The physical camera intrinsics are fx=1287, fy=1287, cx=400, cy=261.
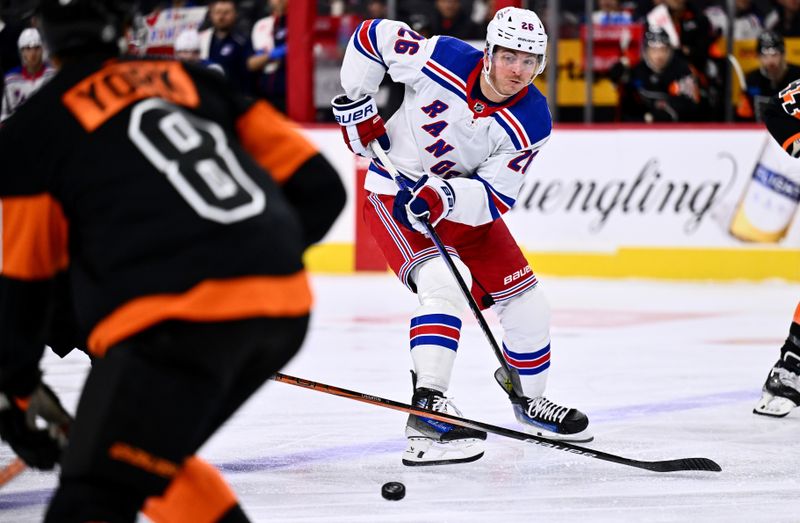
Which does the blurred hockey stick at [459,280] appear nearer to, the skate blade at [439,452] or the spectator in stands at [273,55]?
the skate blade at [439,452]

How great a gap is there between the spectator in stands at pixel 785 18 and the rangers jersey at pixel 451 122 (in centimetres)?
429

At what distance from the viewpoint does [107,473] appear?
5.58 ft

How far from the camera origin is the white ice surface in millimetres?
3012

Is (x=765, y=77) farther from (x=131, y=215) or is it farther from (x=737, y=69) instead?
(x=131, y=215)

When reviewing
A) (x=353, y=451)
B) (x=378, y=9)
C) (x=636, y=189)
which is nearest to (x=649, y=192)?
(x=636, y=189)

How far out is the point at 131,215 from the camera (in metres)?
1.73

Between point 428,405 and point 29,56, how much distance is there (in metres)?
5.51

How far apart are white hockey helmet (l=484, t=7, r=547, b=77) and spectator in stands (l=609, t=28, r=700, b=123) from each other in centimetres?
410

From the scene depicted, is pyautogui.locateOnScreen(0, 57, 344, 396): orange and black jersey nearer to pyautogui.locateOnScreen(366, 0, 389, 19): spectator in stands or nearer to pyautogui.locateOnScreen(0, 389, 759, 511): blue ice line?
pyautogui.locateOnScreen(0, 389, 759, 511): blue ice line

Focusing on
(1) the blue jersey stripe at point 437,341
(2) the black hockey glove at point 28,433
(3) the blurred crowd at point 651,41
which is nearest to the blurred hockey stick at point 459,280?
(1) the blue jersey stripe at point 437,341

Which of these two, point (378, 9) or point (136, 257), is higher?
point (136, 257)

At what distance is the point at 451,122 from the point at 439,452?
3.11ft

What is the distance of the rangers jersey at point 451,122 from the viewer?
3.66 metres

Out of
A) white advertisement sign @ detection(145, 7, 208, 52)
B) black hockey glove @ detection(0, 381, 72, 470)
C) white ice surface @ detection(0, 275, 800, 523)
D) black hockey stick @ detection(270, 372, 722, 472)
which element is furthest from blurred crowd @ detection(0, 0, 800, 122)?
black hockey glove @ detection(0, 381, 72, 470)
